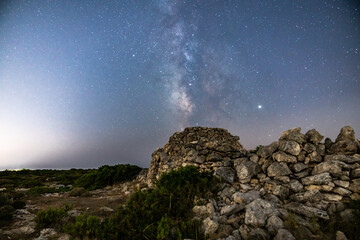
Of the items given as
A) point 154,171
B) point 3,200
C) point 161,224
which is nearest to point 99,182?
point 154,171

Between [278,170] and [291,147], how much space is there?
1.06 m

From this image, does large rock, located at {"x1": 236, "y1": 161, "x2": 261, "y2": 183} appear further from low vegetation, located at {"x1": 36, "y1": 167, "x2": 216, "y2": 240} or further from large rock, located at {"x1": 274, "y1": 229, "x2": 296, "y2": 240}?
large rock, located at {"x1": 274, "y1": 229, "x2": 296, "y2": 240}

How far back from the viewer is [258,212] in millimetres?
4941

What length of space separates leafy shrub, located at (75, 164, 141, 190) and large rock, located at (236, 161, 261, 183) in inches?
450

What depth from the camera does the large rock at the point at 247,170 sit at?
6.73 metres

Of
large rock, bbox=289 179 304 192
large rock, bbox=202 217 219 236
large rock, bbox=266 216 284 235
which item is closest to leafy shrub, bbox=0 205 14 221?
large rock, bbox=202 217 219 236

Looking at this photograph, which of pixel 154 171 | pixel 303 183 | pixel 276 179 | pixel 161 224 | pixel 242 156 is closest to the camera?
pixel 161 224

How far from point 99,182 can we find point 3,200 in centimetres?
736

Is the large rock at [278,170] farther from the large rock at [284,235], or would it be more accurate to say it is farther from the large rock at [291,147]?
the large rock at [284,235]

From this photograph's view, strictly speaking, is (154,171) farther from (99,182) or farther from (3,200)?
(3,200)

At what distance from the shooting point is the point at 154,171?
41.5 feet

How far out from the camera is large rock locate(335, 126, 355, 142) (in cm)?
662

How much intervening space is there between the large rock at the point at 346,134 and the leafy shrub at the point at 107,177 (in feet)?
47.4

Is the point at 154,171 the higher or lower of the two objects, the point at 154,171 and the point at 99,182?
the higher
